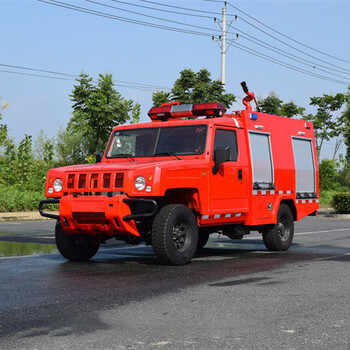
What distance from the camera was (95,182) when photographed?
10422mm

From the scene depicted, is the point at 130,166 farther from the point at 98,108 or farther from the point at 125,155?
the point at 98,108

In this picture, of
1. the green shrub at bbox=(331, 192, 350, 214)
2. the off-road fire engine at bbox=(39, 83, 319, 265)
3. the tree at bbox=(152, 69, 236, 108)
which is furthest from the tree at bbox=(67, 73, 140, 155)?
the off-road fire engine at bbox=(39, 83, 319, 265)

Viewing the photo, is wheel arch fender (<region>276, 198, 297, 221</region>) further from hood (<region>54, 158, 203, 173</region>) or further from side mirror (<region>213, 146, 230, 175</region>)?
hood (<region>54, 158, 203, 173</region>)

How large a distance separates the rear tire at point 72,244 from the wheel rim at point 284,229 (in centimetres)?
411

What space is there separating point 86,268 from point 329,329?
5.23 m

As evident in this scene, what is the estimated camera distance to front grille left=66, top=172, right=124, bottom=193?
10.2 metres

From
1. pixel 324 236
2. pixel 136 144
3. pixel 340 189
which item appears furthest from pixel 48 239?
pixel 340 189

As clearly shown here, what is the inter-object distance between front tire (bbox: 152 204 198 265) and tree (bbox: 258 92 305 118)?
1451 inches

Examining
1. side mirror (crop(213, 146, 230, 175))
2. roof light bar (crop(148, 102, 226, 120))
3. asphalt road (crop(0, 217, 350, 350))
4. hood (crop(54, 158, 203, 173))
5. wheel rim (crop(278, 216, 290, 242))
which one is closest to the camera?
asphalt road (crop(0, 217, 350, 350))

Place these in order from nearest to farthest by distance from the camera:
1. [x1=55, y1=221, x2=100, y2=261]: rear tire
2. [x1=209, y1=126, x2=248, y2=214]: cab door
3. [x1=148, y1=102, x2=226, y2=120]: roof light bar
A: [x1=55, y1=221, x2=100, y2=261]: rear tire → [x1=209, y1=126, x2=248, y2=214]: cab door → [x1=148, y1=102, x2=226, y2=120]: roof light bar

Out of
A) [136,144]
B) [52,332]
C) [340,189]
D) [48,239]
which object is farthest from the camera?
[340,189]

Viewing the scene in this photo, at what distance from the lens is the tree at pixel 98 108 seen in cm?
3575

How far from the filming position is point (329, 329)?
235 inches

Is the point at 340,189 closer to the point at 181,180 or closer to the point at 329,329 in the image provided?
the point at 181,180
